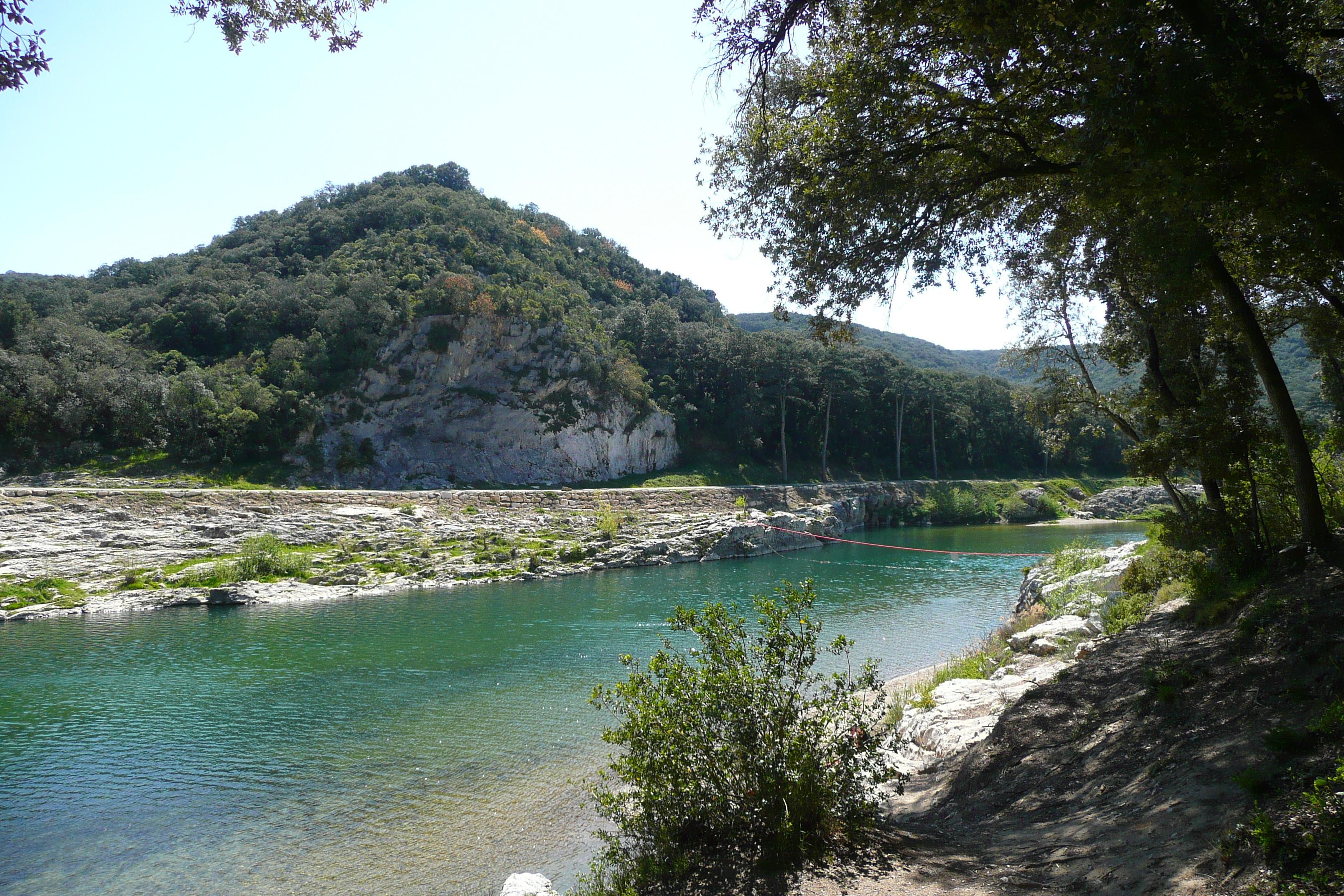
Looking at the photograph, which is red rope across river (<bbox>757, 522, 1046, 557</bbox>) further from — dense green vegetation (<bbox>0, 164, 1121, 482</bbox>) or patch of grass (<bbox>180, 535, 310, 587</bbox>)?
patch of grass (<bbox>180, 535, 310, 587</bbox>)

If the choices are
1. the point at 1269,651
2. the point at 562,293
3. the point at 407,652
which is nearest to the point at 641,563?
the point at 407,652

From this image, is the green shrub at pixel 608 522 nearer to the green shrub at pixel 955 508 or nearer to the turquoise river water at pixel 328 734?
the turquoise river water at pixel 328 734

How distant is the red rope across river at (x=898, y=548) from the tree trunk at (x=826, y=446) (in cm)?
2271

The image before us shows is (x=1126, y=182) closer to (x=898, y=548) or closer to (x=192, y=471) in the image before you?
(x=898, y=548)

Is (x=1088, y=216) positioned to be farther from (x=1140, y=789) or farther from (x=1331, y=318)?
(x=1140, y=789)

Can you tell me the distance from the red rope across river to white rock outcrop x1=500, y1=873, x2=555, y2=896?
3049cm

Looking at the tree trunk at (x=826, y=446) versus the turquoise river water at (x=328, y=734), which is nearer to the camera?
the turquoise river water at (x=328, y=734)

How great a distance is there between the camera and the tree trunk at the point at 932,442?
2840 inches

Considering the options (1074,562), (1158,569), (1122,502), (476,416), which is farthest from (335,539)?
(1122,502)

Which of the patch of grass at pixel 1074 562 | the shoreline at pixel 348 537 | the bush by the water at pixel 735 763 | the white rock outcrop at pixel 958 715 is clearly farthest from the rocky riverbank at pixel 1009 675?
the shoreline at pixel 348 537

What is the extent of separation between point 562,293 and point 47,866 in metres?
64.2

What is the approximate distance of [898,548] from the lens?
39.2m

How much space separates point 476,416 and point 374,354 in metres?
9.13

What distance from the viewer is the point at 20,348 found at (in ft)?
140
